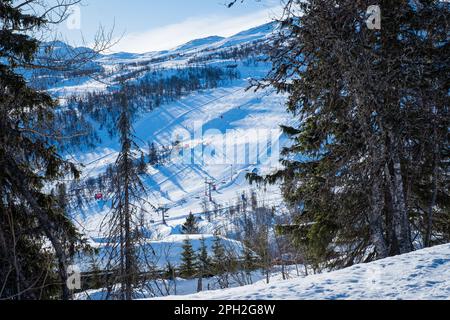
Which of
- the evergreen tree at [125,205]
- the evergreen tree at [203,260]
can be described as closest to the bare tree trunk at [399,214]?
the evergreen tree at [125,205]

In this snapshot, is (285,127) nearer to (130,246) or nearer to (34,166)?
(130,246)

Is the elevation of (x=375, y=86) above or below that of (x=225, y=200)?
above

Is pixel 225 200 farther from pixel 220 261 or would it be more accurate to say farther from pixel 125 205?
pixel 125 205

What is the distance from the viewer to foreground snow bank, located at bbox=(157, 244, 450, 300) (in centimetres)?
260

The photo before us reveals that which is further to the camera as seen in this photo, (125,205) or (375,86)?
(125,205)

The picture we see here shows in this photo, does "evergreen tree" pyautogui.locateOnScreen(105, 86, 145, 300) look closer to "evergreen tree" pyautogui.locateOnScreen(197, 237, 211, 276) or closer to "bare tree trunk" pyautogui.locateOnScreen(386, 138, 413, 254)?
"evergreen tree" pyautogui.locateOnScreen(197, 237, 211, 276)

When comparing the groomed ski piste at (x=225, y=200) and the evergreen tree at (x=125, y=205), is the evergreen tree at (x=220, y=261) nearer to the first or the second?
the groomed ski piste at (x=225, y=200)

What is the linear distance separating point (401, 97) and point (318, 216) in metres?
4.01

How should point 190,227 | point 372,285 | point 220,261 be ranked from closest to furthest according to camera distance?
1. point 372,285
2. point 220,261
3. point 190,227

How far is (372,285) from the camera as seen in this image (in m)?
2.78

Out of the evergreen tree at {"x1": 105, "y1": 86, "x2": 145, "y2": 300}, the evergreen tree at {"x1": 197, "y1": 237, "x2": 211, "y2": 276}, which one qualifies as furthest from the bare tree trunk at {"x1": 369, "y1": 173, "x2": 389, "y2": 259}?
the evergreen tree at {"x1": 197, "y1": 237, "x2": 211, "y2": 276}

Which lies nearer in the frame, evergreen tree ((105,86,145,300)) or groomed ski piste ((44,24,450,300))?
groomed ski piste ((44,24,450,300))

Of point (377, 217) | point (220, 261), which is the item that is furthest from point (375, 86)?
point (220, 261)
